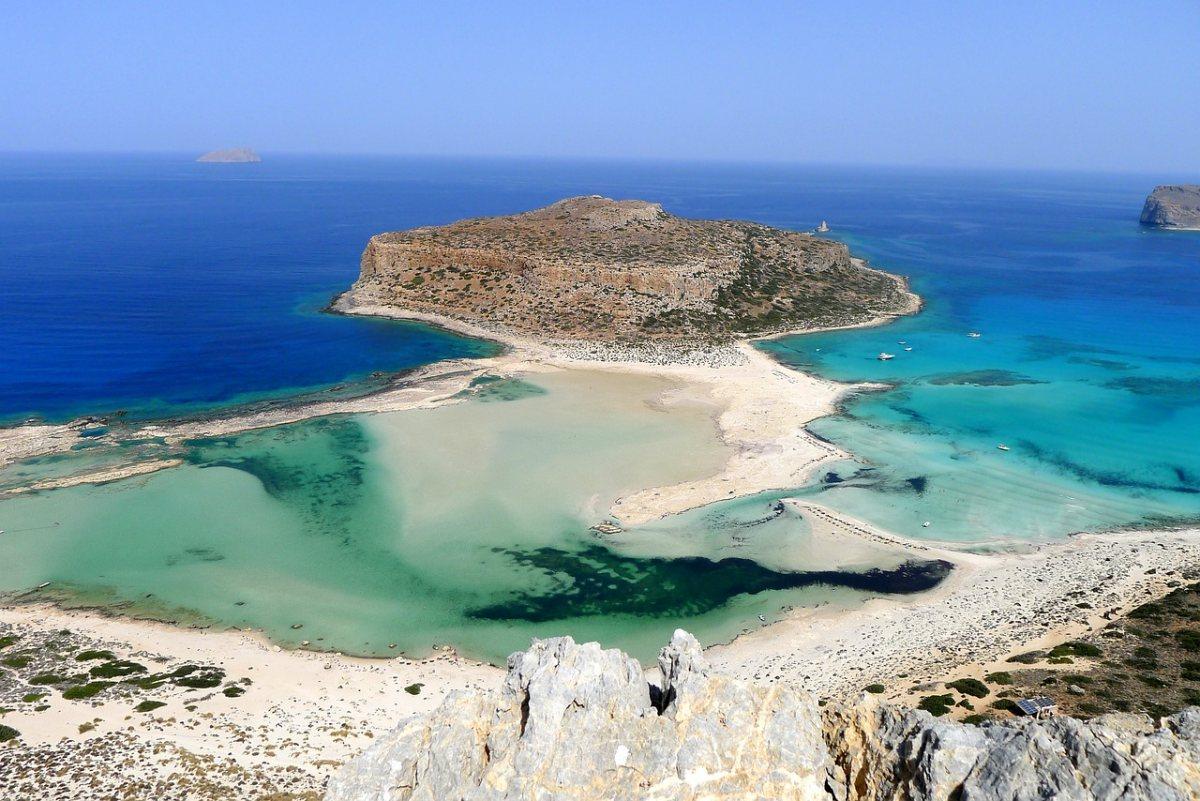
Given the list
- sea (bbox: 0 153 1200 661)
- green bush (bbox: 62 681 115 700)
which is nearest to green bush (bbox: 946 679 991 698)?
sea (bbox: 0 153 1200 661)

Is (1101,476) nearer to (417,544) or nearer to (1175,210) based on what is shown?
(417,544)

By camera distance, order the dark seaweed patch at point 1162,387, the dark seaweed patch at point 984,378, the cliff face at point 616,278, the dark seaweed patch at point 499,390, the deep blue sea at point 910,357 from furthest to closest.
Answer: the cliff face at point 616,278
the dark seaweed patch at point 984,378
the dark seaweed patch at point 499,390
the dark seaweed patch at point 1162,387
the deep blue sea at point 910,357

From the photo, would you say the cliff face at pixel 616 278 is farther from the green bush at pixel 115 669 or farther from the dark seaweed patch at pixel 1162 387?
the green bush at pixel 115 669

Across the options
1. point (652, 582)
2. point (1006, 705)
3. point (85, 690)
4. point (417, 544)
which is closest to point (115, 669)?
point (85, 690)

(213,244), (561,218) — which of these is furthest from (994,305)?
(213,244)

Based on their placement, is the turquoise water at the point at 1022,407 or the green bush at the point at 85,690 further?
the turquoise water at the point at 1022,407

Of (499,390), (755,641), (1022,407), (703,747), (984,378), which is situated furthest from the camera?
(984,378)

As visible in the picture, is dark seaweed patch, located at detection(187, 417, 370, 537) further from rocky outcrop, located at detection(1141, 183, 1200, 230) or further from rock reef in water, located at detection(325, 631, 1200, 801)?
rocky outcrop, located at detection(1141, 183, 1200, 230)

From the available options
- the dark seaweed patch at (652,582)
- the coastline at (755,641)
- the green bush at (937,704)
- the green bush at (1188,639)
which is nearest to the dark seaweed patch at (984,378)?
the coastline at (755,641)
